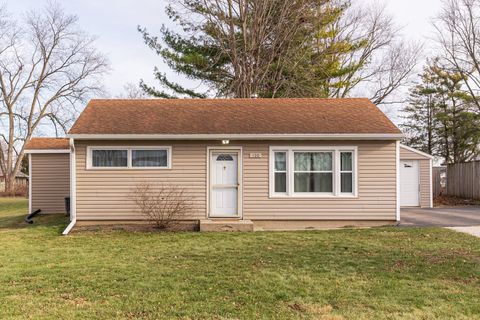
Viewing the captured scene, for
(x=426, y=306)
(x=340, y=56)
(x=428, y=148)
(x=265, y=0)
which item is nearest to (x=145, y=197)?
(x=426, y=306)

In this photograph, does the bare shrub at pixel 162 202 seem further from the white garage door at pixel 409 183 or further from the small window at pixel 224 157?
the white garage door at pixel 409 183

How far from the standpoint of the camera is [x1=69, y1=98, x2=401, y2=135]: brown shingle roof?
10234mm

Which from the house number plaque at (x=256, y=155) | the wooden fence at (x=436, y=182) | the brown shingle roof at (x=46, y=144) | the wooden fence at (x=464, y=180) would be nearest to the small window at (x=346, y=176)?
the house number plaque at (x=256, y=155)

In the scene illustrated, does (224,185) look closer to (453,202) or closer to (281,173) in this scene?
(281,173)

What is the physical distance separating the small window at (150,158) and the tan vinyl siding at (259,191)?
0.61ft

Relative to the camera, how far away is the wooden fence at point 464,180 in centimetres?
1791

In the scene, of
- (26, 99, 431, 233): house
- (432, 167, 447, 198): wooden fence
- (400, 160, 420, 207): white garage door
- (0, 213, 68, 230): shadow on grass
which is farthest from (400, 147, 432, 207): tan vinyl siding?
(0, 213, 68, 230): shadow on grass

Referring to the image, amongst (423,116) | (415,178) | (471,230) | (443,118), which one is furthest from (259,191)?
(423,116)

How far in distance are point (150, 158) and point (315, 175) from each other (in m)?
4.68

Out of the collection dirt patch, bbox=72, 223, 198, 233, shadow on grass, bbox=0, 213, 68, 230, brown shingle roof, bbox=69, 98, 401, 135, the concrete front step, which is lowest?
shadow on grass, bbox=0, 213, 68, 230

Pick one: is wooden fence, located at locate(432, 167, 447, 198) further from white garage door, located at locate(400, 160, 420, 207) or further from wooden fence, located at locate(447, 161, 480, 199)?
white garage door, located at locate(400, 160, 420, 207)

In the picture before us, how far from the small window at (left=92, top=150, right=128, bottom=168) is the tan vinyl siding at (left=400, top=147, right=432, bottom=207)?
38.3 feet

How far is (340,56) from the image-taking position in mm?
22750

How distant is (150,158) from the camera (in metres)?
10.3
